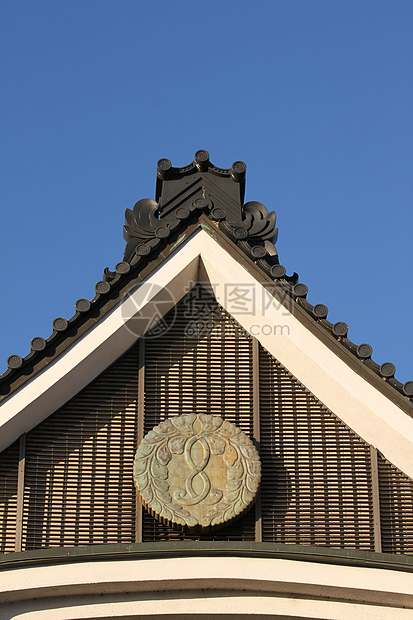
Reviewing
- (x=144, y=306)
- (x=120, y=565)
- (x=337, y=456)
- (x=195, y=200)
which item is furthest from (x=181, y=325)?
(x=120, y=565)

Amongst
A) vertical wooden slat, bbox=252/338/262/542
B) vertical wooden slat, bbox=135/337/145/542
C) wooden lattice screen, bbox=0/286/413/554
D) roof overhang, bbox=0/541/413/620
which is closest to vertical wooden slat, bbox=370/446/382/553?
wooden lattice screen, bbox=0/286/413/554

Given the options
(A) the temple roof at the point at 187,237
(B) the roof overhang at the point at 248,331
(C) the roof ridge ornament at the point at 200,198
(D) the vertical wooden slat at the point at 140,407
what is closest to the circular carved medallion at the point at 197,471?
(D) the vertical wooden slat at the point at 140,407

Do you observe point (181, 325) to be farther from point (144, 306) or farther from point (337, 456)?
point (337, 456)

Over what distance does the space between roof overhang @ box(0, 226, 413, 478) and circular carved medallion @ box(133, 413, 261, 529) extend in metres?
1.15

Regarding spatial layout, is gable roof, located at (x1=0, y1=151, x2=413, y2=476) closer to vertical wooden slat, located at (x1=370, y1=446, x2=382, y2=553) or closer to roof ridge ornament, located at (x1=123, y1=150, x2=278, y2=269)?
roof ridge ornament, located at (x1=123, y1=150, x2=278, y2=269)

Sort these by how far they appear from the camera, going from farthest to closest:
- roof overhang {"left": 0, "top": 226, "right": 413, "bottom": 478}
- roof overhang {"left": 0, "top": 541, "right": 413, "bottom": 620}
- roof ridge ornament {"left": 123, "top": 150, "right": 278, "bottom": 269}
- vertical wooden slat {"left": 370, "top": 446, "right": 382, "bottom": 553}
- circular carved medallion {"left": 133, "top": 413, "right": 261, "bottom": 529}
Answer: roof ridge ornament {"left": 123, "top": 150, "right": 278, "bottom": 269}
roof overhang {"left": 0, "top": 226, "right": 413, "bottom": 478}
vertical wooden slat {"left": 370, "top": 446, "right": 382, "bottom": 553}
circular carved medallion {"left": 133, "top": 413, "right": 261, "bottom": 529}
roof overhang {"left": 0, "top": 541, "right": 413, "bottom": 620}

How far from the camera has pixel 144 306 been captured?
11.7 metres

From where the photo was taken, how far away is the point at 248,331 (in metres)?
12.2

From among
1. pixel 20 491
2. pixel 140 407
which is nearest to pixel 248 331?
pixel 140 407

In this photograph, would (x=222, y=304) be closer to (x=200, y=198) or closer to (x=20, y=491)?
(x=200, y=198)

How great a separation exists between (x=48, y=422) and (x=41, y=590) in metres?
2.72

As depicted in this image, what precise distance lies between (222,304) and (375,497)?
119 inches

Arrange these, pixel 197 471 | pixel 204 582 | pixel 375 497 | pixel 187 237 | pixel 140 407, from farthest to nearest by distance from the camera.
Result: pixel 187 237 → pixel 140 407 → pixel 375 497 → pixel 197 471 → pixel 204 582

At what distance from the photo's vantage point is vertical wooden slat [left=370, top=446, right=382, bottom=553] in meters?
10.9
